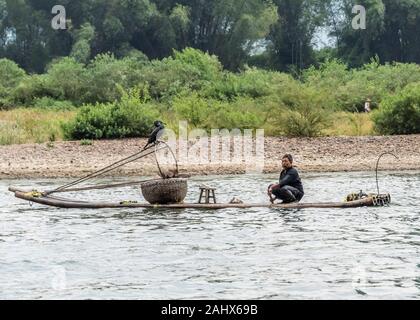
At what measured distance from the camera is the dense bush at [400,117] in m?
35.8

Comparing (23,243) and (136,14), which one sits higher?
(136,14)

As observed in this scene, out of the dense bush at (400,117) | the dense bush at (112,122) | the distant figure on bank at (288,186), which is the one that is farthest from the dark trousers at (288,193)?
the dense bush at (400,117)

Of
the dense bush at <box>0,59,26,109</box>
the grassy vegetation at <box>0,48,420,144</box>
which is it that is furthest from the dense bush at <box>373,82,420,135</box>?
the dense bush at <box>0,59,26,109</box>

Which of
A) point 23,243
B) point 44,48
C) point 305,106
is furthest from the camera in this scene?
point 44,48

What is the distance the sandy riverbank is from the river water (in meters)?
6.83

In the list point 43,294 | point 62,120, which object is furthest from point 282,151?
point 43,294

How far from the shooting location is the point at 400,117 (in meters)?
35.8

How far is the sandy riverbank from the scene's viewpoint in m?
30.5

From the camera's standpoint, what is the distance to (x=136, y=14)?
234ft

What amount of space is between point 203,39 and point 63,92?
91.8 feet

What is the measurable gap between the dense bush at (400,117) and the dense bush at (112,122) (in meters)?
8.49

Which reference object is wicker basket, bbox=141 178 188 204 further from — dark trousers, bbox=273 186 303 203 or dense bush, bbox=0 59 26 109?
dense bush, bbox=0 59 26 109

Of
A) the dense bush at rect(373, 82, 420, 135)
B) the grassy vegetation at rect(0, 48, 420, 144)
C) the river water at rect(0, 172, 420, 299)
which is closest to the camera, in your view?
the river water at rect(0, 172, 420, 299)
